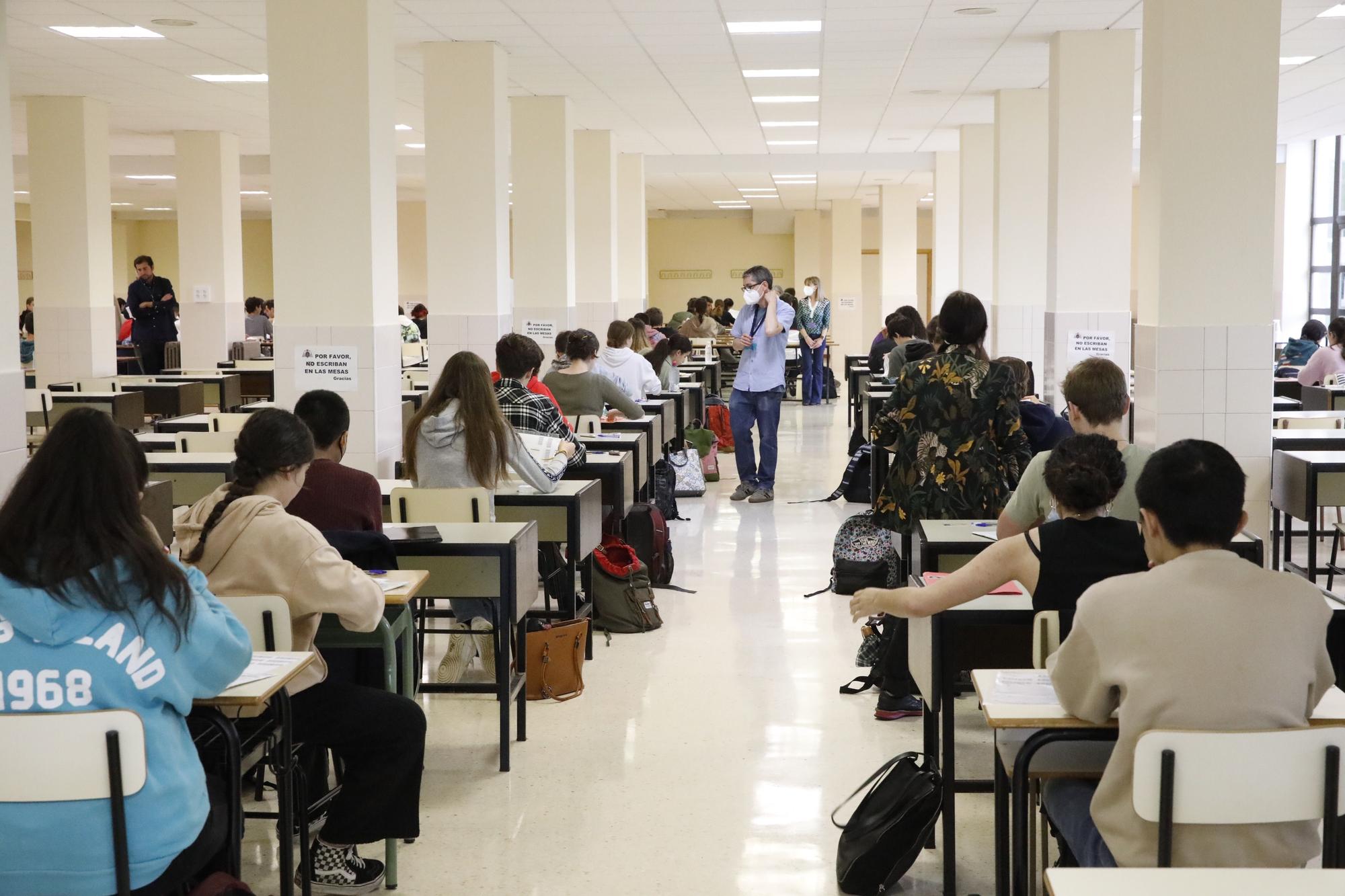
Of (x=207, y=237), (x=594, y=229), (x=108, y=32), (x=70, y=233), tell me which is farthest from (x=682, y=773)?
(x=207, y=237)

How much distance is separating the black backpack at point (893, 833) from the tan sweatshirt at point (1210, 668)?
947 mm

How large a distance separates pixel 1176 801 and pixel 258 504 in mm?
2083

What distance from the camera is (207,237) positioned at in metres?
13.3

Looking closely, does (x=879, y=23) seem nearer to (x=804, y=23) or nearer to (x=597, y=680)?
(x=804, y=23)

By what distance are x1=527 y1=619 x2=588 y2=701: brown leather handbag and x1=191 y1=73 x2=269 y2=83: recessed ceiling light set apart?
6667 millimetres

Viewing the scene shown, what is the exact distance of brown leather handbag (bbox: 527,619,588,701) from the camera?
493 centimetres

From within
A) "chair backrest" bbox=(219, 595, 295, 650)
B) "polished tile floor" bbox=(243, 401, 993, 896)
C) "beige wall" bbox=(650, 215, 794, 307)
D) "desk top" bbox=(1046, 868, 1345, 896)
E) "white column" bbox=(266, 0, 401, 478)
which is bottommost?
"polished tile floor" bbox=(243, 401, 993, 896)

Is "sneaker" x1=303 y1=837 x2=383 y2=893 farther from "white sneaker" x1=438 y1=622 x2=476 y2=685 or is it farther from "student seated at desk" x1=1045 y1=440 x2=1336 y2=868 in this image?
"student seated at desk" x1=1045 y1=440 x2=1336 y2=868

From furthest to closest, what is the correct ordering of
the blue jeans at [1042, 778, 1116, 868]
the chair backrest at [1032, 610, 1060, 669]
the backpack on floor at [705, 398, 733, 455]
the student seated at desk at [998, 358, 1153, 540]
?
the backpack on floor at [705, 398, 733, 455] < the student seated at desk at [998, 358, 1153, 540] < the chair backrest at [1032, 610, 1060, 669] < the blue jeans at [1042, 778, 1116, 868]

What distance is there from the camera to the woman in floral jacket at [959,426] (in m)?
4.48

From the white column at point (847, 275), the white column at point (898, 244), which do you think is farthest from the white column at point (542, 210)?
the white column at point (847, 275)

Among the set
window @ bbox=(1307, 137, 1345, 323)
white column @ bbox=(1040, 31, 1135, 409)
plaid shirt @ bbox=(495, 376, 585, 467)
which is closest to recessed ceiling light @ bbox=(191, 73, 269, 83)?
plaid shirt @ bbox=(495, 376, 585, 467)

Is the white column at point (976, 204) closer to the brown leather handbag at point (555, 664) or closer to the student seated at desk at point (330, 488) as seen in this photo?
the brown leather handbag at point (555, 664)

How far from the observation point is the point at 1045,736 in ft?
8.11
